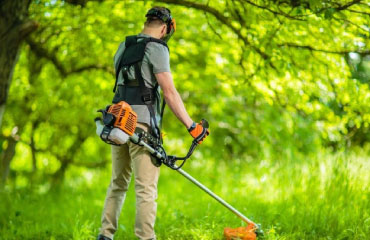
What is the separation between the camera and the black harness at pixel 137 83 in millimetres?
3277

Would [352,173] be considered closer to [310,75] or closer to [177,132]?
[310,75]

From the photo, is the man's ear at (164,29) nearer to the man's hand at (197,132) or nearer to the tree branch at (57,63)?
the man's hand at (197,132)

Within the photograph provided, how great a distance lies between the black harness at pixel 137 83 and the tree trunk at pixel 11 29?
73cm

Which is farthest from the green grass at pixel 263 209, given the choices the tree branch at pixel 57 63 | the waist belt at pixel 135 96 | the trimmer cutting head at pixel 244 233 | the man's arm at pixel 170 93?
the tree branch at pixel 57 63

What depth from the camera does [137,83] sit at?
332 centimetres

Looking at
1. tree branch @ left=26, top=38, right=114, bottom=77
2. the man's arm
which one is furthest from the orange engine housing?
tree branch @ left=26, top=38, right=114, bottom=77

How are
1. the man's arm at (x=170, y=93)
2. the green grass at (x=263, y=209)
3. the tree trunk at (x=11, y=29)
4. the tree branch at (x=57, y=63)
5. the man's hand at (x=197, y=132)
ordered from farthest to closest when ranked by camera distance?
the tree branch at (x=57, y=63)
the green grass at (x=263, y=209)
the man's hand at (x=197, y=132)
the man's arm at (x=170, y=93)
the tree trunk at (x=11, y=29)

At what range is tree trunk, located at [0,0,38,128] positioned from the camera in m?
2.93

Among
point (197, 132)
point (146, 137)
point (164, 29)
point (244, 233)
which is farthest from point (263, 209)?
point (164, 29)

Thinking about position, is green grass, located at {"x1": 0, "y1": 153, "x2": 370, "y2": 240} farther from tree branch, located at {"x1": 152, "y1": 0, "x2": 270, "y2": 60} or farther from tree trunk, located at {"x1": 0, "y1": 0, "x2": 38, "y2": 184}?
tree trunk, located at {"x1": 0, "y1": 0, "x2": 38, "y2": 184}

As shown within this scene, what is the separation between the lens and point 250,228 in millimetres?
3826

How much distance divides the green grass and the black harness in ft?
4.36

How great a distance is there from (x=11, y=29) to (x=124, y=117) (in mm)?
987

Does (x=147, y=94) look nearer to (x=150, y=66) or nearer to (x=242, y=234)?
(x=150, y=66)
